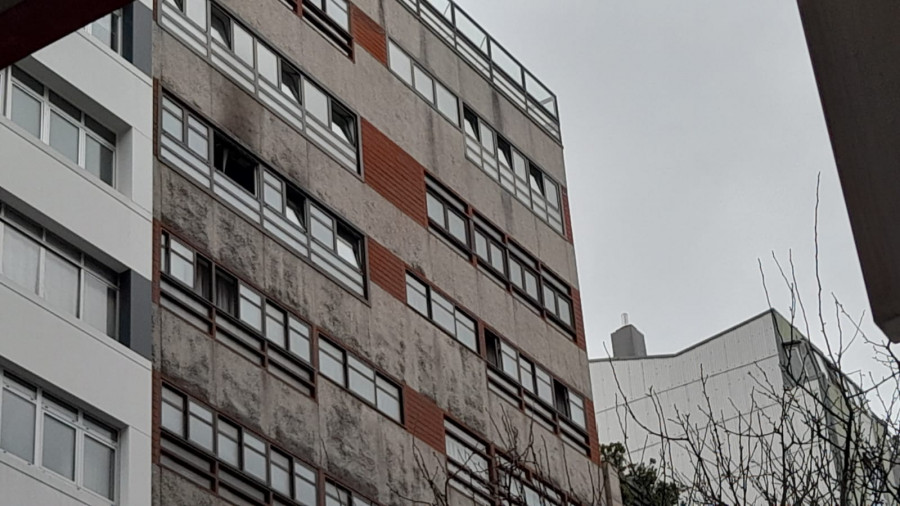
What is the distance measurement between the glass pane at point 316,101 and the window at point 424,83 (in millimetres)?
2825

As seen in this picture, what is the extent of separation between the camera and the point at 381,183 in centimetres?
2842

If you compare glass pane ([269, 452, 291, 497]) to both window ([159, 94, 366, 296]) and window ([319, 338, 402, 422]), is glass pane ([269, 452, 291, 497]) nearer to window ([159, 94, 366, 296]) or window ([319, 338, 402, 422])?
Answer: window ([319, 338, 402, 422])

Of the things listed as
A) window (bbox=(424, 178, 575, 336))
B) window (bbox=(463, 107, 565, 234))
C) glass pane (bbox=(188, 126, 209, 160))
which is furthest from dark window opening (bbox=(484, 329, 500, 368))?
glass pane (bbox=(188, 126, 209, 160))

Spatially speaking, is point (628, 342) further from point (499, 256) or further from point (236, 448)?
point (236, 448)

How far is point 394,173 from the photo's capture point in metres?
28.9

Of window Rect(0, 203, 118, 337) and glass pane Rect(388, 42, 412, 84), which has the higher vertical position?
glass pane Rect(388, 42, 412, 84)

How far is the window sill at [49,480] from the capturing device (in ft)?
59.5

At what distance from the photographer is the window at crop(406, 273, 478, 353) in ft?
93.0

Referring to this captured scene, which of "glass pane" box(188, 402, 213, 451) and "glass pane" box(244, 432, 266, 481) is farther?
"glass pane" box(244, 432, 266, 481)

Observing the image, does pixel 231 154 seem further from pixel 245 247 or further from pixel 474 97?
pixel 474 97

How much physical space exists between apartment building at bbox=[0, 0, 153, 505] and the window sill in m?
0.02

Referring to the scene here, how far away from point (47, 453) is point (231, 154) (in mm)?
7444

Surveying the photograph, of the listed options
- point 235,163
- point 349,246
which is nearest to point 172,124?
point 235,163

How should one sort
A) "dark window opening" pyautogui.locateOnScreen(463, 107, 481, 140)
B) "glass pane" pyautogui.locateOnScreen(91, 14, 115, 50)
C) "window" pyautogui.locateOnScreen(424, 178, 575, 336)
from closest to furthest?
"glass pane" pyautogui.locateOnScreen(91, 14, 115, 50) < "window" pyautogui.locateOnScreen(424, 178, 575, 336) < "dark window opening" pyautogui.locateOnScreen(463, 107, 481, 140)
